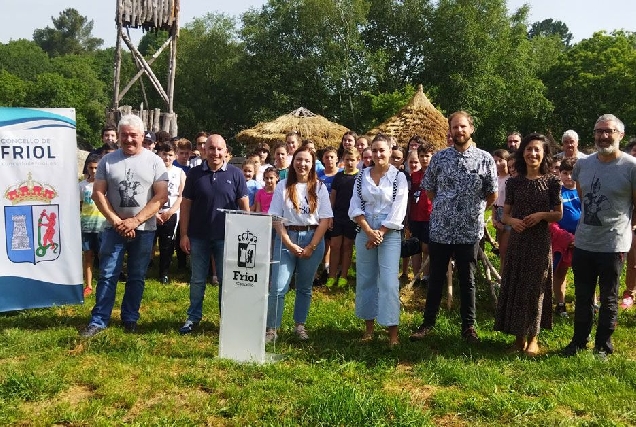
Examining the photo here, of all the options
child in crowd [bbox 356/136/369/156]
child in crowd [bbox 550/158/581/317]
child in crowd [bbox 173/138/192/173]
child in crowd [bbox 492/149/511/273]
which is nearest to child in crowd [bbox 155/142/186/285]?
child in crowd [bbox 173/138/192/173]

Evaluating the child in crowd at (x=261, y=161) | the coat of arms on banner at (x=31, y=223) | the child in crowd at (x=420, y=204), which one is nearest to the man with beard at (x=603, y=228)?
the child in crowd at (x=420, y=204)

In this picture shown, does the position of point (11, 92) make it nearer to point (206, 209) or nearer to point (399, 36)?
point (399, 36)

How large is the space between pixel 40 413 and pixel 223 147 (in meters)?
2.83

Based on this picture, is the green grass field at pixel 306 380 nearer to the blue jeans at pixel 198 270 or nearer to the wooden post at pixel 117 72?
the blue jeans at pixel 198 270

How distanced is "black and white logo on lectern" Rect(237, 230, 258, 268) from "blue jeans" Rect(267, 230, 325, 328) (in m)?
0.39

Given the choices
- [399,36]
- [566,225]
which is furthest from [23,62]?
[566,225]

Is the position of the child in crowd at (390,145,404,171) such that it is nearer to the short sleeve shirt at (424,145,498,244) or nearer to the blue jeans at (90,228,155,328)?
the short sleeve shirt at (424,145,498,244)

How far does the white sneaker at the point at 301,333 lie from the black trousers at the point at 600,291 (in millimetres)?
2425

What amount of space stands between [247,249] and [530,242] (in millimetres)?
2510

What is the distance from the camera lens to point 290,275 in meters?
5.30

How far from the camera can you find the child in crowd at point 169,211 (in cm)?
724

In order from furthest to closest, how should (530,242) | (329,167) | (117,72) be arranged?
(117,72), (329,167), (530,242)

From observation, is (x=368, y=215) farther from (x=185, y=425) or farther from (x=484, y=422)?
(x=185, y=425)

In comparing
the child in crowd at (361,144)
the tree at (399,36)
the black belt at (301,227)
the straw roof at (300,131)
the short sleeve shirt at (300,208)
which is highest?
the tree at (399,36)
